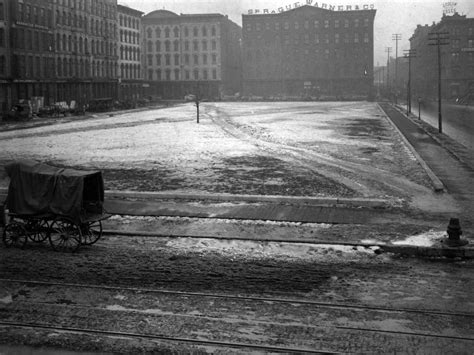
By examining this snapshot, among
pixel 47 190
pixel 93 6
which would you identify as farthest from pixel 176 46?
pixel 47 190

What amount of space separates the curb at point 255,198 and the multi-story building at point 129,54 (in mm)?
84853

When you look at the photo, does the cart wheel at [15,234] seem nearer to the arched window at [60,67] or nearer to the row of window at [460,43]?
the arched window at [60,67]

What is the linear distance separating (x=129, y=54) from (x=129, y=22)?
6905 millimetres

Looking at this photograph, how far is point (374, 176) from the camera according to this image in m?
25.2

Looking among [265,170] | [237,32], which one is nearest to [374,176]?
[265,170]

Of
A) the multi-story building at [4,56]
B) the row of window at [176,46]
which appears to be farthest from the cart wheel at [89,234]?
the row of window at [176,46]

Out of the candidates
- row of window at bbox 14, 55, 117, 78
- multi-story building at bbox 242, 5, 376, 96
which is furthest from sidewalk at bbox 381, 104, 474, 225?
multi-story building at bbox 242, 5, 376, 96

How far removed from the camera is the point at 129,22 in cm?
11069

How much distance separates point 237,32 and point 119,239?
457ft

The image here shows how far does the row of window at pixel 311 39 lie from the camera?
129 metres

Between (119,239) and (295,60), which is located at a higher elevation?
(295,60)

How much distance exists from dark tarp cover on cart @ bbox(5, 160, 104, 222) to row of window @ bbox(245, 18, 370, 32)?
398 ft

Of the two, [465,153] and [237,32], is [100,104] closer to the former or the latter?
[465,153]

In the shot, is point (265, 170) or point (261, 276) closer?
point (261, 276)
